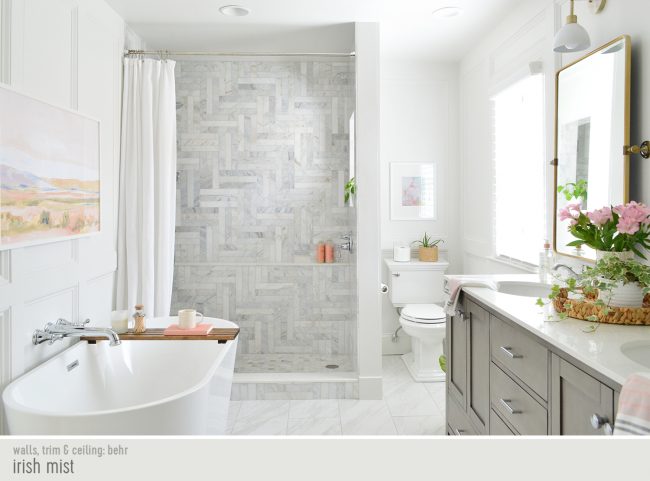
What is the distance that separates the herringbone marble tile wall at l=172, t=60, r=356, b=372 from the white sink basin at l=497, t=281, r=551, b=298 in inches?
63.9

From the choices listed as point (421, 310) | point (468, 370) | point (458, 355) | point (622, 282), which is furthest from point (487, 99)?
point (622, 282)

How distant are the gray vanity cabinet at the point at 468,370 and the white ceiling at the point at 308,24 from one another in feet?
6.05

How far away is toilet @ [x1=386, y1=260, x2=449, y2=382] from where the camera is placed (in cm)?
358

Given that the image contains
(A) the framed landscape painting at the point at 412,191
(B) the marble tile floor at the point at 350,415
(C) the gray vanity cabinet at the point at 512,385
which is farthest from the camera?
(A) the framed landscape painting at the point at 412,191

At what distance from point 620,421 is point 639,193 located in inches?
50.3

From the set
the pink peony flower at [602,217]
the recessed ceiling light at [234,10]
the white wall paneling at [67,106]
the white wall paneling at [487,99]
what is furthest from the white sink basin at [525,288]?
the recessed ceiling light at [234,10]

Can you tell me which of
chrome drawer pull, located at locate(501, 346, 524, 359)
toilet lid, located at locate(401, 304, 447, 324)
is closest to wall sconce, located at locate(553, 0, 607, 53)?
chrome drawer pull, located at locate(501, 346, 524, 359)

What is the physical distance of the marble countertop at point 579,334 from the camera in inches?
49.9

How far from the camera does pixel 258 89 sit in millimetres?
4082

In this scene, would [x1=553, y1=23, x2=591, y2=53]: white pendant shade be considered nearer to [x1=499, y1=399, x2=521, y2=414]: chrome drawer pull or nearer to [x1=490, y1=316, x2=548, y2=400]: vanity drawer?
[x1=490, y1=316, x2=548, y2=400]: vanity drawer

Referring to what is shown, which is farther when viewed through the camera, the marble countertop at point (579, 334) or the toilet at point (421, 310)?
the toilet at point (421, 310)

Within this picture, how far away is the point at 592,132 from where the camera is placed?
2256mm

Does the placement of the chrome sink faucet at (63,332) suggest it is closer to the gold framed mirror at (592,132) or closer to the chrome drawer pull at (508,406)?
the chrome drawer pull at (508,406)
